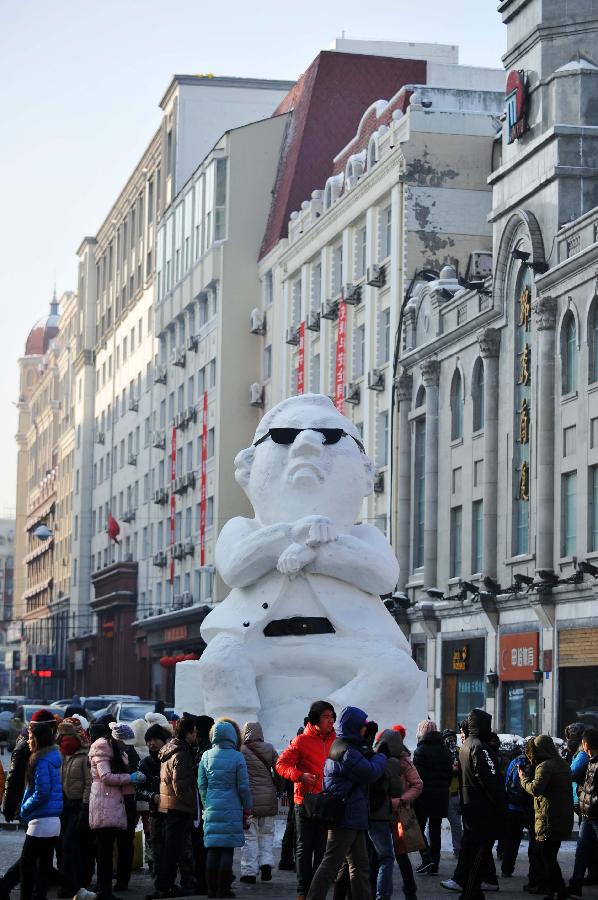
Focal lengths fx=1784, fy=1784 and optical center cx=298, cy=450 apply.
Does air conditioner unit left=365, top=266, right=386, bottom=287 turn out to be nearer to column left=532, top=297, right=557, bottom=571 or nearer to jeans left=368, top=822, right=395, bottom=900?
column left=532, top=297, right=557, bottom=571

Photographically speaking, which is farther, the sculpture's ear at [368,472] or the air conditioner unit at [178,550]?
the air conditioner unit at [178,550]

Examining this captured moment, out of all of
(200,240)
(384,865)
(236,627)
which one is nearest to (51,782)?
(384,865)

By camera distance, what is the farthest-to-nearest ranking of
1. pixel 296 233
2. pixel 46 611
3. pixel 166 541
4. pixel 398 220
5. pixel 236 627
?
pixel 46 611 < pixel 166 541 < pixel 296 233 < pixel 398 220 < pixel 236 627

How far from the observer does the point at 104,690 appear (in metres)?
83.6

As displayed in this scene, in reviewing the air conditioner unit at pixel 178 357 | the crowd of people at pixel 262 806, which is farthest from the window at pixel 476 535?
the air conditioner unit at pixel 178 357

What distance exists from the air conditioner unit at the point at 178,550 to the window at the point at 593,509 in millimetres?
33283

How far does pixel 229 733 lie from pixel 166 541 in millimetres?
58413

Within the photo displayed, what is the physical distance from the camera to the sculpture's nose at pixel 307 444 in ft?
61.9

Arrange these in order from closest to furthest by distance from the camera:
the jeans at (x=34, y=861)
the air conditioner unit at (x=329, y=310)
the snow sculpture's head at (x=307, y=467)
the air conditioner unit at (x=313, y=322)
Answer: the jeans at (x=34, y=861)
the snow sculpture's head at (x=307, y=467)
the air conditioner unit at (x=329, y=310)
the air conditioner unit at (x=313, y=322)

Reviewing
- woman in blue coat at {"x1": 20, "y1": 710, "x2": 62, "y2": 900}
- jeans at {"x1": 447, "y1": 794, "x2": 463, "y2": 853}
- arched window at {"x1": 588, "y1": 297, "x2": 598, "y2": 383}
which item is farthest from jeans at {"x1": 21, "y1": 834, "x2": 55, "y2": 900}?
arched window at {"x1": 588, "y1": 297, "x2": 598, "y2": 383}

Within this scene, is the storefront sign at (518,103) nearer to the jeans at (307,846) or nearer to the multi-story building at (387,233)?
the multi-story building at (387,233)

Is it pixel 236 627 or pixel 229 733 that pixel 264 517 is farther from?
pixel 229 733

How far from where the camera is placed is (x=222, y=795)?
13.6 m

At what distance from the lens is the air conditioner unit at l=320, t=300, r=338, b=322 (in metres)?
Result: 54.2
